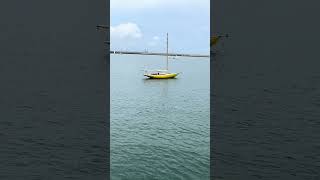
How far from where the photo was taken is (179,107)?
78250 millimetres
